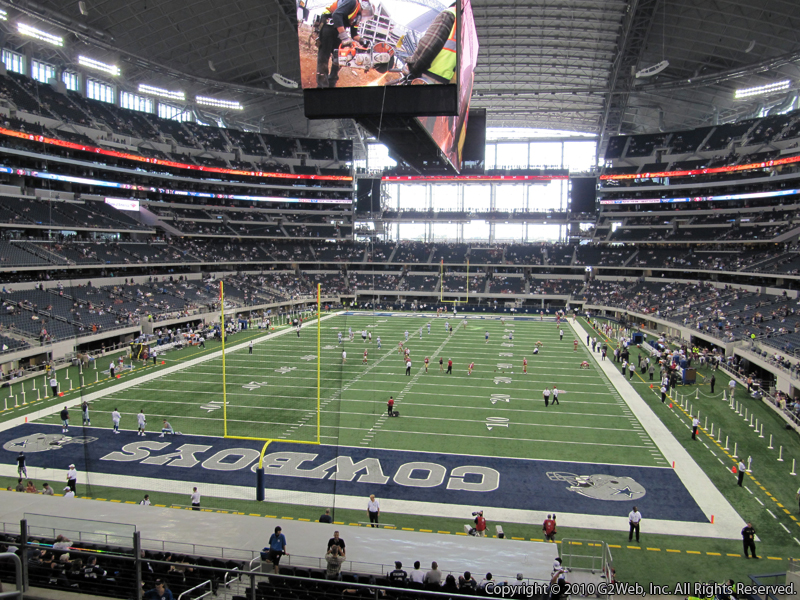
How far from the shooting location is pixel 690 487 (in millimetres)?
15000

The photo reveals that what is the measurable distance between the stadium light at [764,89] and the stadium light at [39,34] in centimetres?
5746

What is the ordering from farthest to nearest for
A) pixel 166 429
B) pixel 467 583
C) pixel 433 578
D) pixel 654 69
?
pixel 654 69 → pixel 166 429 → pixel 433 578 → pixel 467 583

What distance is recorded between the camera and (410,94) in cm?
1389

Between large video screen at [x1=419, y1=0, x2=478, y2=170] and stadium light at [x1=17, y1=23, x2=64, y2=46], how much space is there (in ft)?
120

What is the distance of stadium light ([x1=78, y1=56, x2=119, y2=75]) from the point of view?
45.5m

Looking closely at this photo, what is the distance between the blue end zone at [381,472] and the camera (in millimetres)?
14289

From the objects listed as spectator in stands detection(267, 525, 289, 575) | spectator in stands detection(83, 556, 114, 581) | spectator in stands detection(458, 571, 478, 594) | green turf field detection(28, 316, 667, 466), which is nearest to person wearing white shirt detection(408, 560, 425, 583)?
spectator in stands detection(458, 571, 478, 594)

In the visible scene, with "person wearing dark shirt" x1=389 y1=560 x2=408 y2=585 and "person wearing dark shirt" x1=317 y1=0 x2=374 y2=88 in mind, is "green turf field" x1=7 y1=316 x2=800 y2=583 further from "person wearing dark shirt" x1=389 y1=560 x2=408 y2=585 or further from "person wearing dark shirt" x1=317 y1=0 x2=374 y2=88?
"person wearing dark shirt" x1=317 y1=0 x2=374 y2=88

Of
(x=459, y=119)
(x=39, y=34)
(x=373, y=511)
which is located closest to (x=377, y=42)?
(x=459, y=119)

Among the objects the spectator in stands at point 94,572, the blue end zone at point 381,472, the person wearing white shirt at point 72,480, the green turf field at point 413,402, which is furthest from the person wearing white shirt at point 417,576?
the person wearing white shirt at point 72,480

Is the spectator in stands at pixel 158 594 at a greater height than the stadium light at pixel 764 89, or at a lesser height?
lesser

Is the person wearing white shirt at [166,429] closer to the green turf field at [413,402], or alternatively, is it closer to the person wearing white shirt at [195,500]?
the green turf field at [413,402]

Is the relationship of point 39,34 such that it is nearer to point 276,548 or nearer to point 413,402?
point 413,402

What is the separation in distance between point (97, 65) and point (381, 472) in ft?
154
